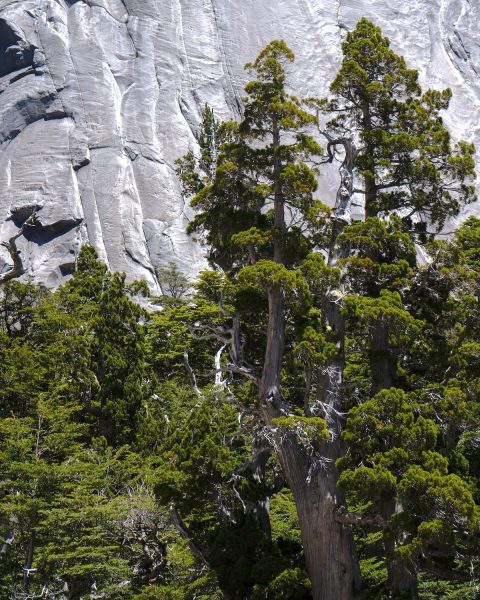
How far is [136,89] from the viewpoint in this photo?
176 ft

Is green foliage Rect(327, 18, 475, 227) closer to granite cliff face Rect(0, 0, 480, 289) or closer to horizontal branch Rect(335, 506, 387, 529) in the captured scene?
horizontal branch Rect(335, 506, 387, 529)

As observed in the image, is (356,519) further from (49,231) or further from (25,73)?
(25,73)

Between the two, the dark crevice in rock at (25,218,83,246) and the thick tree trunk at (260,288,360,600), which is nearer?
the thick tree trunk at (260,288,360,600)

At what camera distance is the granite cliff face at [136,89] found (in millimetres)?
45875

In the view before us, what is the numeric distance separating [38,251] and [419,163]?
33323mm

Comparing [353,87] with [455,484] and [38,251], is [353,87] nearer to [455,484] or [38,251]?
[455,484]

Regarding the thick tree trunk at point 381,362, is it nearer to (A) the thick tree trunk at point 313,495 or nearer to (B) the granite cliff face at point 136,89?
(A) the thick tree trunk at point 313,495

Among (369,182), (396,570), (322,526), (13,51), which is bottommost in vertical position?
(396,570)

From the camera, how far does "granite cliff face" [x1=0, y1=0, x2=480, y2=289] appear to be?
45.9 m

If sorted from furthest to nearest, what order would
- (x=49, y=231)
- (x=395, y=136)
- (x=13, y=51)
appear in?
(x=13, y=51), (x=49, y=231), (x=395, y=136)

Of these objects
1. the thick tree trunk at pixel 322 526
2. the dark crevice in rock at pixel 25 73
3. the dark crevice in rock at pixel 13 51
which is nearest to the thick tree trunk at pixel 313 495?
the thick tree trunk at pixel 322 526

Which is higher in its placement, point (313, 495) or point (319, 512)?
point (313, 495)

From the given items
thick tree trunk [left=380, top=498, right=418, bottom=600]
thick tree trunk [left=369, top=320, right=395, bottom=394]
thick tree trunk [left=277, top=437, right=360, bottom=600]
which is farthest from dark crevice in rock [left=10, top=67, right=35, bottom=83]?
thick tree trunk [left=380, top=498, right=418, bottom=600]

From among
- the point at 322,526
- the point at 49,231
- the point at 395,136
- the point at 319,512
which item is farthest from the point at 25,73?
the point at 322,526
